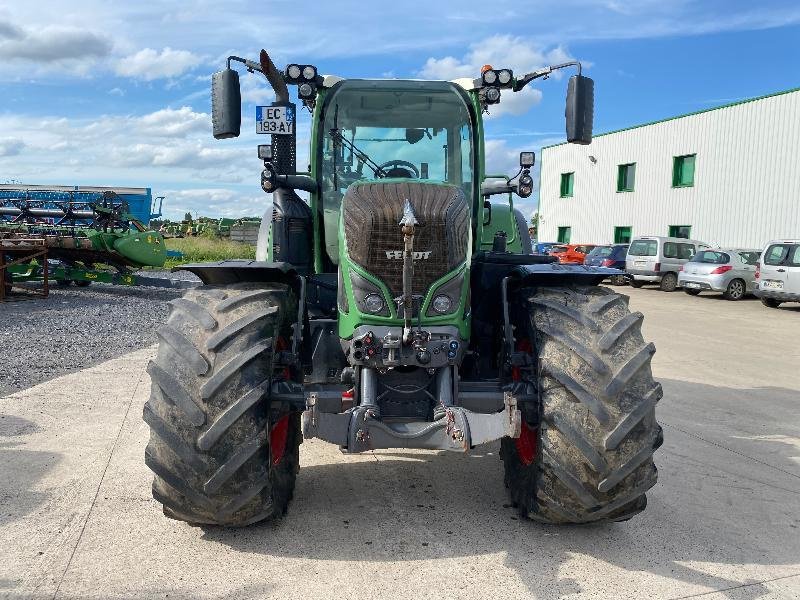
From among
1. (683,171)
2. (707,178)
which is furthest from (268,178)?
(683,171)

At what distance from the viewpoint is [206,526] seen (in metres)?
3.82

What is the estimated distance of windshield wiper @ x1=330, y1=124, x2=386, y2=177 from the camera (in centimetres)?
500

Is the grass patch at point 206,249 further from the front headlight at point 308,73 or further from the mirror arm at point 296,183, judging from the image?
the front headlight at point 308,73

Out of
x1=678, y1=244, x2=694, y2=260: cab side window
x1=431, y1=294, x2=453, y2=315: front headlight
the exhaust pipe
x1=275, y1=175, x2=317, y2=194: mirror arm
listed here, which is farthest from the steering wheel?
x1=678, y1=244, x2=694, y2=260: cab side window

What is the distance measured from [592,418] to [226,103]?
2.86 meters

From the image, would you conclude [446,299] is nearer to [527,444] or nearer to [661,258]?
[527,444]

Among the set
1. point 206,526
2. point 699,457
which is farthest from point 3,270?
point 699,457

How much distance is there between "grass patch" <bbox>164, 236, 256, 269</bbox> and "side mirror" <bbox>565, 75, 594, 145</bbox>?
72.9 ft

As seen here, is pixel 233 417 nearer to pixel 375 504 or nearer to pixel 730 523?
pixel 375 504

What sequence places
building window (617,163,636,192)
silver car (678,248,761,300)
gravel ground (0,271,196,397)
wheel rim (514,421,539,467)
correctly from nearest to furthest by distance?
wheel rim (514,421,539,467) < gravel ground (0,271,196,397) < silver car (678,248,761,300) < building window (617,163,636,192)

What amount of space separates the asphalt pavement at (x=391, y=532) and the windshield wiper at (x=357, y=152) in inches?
80.9

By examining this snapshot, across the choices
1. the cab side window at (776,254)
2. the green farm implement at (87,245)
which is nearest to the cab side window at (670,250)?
the cab side window at (776,254)

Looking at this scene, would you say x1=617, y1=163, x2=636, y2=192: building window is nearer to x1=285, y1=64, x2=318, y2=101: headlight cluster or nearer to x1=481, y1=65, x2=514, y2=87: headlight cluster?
x1=481, y1=65, x2=514, y2=87: headlight cluster

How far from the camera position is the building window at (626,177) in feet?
106
